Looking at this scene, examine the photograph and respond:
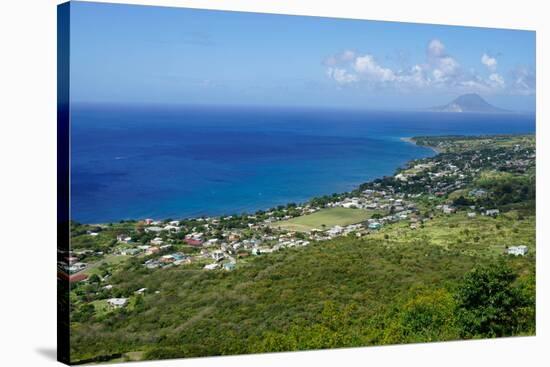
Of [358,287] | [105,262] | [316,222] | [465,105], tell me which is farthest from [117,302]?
[465,105]

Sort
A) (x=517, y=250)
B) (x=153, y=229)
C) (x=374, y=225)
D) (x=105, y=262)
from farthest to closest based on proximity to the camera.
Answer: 1. (x=517, y=250)
2. (x=374, y=225)
3. (x=153, y=229)
4. (x=105, y=262)

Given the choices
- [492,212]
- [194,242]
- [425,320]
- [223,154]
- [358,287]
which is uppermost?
[223,154]

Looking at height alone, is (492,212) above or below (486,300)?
above

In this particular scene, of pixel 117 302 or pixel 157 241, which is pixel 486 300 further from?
pixel 117 302

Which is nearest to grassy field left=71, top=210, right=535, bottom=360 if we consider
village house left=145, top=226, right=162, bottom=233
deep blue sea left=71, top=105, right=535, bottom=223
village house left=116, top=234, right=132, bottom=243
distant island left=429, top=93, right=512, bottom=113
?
village house left=116, top=234, right=132, bottom=243

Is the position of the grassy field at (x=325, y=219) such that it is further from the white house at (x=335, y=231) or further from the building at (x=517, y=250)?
the building at (x=517, y=250)

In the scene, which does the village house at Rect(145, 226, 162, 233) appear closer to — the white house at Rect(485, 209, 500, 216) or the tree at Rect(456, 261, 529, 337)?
the tree at Rect(456, 261, 529, 337)

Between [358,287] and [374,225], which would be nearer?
[358,287]
